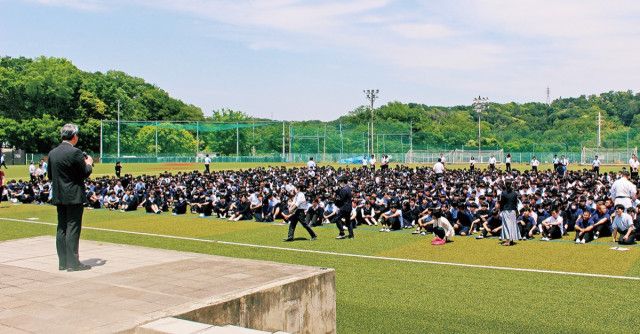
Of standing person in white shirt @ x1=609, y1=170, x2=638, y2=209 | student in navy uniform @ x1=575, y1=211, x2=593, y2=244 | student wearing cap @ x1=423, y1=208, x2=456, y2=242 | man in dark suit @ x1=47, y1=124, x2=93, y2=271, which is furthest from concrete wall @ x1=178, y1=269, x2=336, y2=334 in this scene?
standing person in white shirt @ x1=609, y1=170, x2=638, y2=209

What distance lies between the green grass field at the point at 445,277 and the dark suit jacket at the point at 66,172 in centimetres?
368

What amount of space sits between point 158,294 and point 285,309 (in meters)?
1.34

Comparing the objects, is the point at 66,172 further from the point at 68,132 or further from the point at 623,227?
the point at 623,227

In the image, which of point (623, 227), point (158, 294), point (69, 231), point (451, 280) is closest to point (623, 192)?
point (623, 227)

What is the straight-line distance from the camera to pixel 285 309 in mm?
6109

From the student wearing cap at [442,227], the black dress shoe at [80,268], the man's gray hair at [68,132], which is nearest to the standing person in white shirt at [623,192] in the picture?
the student wearing cap at [442,227]

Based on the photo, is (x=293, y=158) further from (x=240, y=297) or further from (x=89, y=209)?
(x=240, y=297)

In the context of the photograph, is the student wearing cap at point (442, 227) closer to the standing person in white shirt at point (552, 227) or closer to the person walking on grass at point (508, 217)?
the person walking on grass at point (508, 217)

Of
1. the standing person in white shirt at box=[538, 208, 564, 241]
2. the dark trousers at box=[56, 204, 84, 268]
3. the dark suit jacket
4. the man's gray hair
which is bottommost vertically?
the standing person in white shirt at box=[538, 208, 564, 241]

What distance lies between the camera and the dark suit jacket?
6.80 m

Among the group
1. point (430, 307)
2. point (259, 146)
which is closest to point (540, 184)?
point (430, 307)

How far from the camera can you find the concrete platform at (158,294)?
5.11 m

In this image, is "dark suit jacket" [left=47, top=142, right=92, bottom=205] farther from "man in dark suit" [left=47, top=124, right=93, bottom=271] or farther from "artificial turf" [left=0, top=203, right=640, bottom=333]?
"artificial turf" [left=0, top=203, right=640, bottom=333]

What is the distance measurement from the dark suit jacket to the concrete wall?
8.84ft
